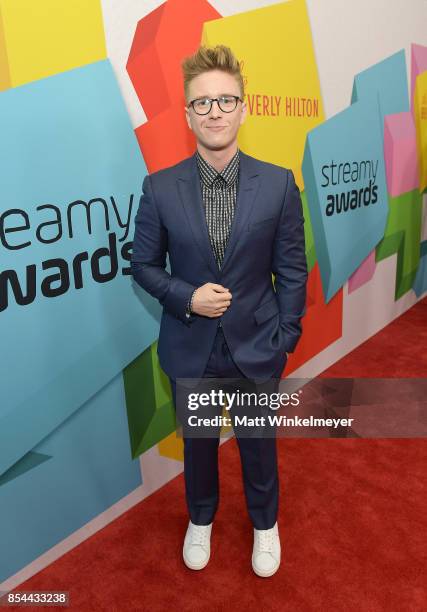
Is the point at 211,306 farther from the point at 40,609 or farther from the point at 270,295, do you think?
the point at 40,609

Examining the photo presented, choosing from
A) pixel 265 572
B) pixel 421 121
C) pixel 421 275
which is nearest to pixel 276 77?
pixel 421 121

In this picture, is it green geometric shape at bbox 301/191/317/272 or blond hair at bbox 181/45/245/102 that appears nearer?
blond hair at bbox 181/45/245/102

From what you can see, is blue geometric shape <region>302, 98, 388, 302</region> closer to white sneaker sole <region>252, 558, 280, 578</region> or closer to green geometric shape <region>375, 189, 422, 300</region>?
green geometric shape <region>375, 189, 422, 300</region>

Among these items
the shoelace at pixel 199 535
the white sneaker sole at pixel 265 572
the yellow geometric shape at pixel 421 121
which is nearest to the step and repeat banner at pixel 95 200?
the shoelace at pixel 199 535

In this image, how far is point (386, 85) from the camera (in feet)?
10.3

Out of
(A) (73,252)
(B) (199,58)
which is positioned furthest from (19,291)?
(B) (199,58)

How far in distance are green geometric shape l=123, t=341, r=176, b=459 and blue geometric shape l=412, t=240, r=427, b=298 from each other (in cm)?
288

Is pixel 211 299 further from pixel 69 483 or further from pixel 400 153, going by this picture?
pixel 400 153

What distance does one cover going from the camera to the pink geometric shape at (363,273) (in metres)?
3.22

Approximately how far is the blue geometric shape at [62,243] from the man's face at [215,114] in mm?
421

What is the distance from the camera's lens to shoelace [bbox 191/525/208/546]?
5.77 feet

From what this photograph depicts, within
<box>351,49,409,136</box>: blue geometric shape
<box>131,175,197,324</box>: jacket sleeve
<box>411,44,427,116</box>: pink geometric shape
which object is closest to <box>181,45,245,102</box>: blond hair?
<box>131,175,197,324</box>: jacket sleeve

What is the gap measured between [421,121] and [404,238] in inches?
33.3

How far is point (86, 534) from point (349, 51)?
8.79ft
